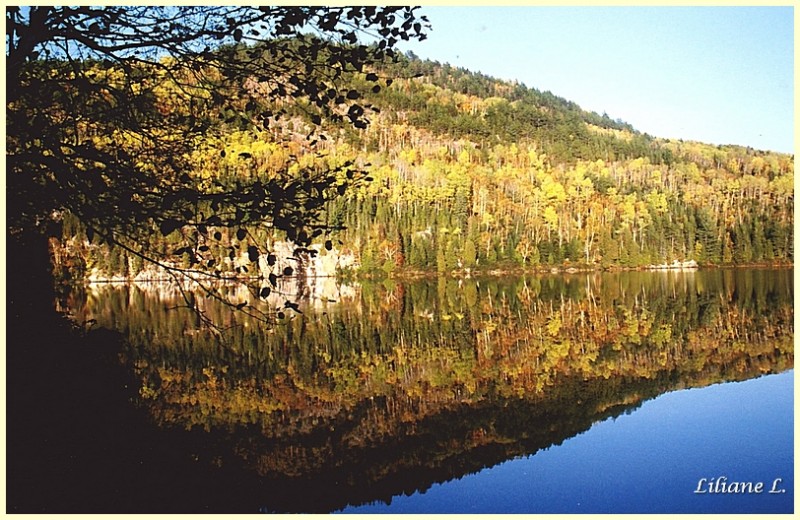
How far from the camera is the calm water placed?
8391mm

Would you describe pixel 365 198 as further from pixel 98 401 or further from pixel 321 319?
pixel 98 401

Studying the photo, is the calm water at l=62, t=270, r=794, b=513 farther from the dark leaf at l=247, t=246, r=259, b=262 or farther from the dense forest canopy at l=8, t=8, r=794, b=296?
the dense forest canopy at l=8, t=8, r=794, b=296

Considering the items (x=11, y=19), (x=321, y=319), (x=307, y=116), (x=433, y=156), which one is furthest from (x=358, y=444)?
(x=433, y=156)

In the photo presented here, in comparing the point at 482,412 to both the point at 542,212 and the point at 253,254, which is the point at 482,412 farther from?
the point at 542,212

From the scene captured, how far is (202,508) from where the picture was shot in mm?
7500

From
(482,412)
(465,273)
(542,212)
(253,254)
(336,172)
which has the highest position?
(542,212)

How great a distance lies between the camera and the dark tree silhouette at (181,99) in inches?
171

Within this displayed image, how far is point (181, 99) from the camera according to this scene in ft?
17.9

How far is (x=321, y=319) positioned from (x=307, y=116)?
21.0m

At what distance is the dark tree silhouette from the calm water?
88 cm

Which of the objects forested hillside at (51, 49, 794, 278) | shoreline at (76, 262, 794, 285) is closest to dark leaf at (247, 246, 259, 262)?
forested hillside at (51, 49, 794, 278)

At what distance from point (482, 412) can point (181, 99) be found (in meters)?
8.30

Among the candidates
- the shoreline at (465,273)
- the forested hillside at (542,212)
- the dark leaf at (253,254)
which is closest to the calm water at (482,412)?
the dark leaf at (253,254)

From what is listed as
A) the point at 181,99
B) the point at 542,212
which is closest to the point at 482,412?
the point at 181,99
